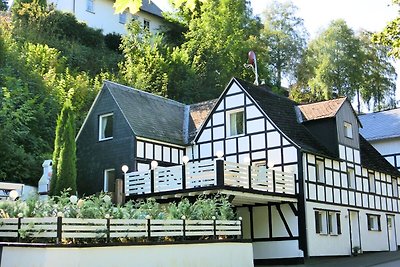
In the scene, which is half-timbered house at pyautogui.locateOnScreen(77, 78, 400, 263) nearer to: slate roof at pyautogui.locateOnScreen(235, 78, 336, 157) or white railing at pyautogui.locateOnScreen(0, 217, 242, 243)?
slate roof at pyautogui.locateOnScreen(235, 78, 336, 157)

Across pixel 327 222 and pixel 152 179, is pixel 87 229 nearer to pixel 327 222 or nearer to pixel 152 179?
pixel 152 179

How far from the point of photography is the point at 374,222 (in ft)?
92.2

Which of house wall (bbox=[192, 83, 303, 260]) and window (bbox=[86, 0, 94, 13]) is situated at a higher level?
window (bbox=[86, 0, 94, 13])

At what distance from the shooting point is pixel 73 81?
33.1 meters

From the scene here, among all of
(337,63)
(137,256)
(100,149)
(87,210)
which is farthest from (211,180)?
(337,63)

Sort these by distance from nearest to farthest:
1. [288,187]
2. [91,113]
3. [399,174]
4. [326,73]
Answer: [288,187] < [91,113] < [399,174] < [326,73]

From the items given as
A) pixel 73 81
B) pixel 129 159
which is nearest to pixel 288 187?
pixel 129 159

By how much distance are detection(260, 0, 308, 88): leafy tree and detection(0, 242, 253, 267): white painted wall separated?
3508 centimetres

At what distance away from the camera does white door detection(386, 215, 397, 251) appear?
95.6 ft

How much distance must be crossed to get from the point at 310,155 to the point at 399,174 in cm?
960

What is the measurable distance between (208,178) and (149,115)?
22.5ft

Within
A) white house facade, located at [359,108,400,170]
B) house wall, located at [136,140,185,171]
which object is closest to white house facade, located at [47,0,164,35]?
white house facade, located at [359,108,400,170]

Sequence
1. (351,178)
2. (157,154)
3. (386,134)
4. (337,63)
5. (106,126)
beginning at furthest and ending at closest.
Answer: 1. (337,63)
2. (386,134)
3. (351,178)
4. (106,126)
5. (157,154)

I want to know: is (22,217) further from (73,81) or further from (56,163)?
(73,81)
